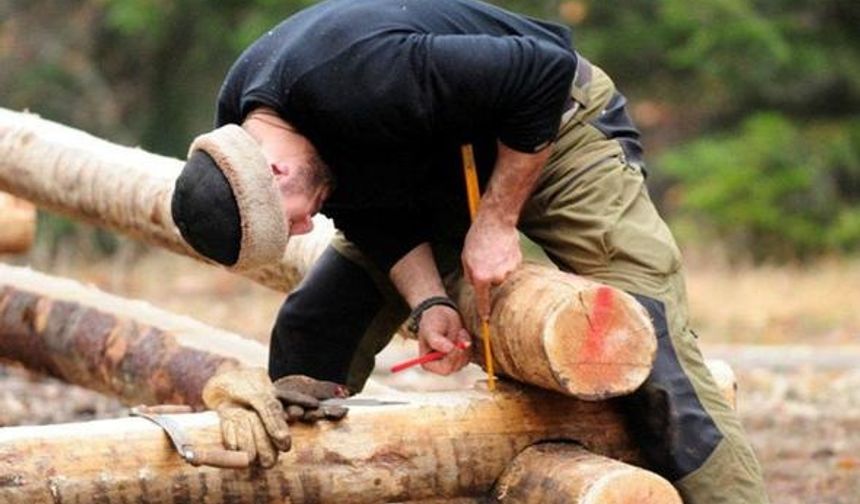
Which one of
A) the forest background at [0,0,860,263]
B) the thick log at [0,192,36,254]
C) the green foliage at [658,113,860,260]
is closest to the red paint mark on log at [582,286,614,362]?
the thick log at [0,192,36,254]

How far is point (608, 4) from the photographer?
13805mm

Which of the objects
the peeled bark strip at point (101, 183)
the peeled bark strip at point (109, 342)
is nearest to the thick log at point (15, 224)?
the peeled bark strip at point (109, 342)

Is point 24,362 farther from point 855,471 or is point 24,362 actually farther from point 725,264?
point 725,264

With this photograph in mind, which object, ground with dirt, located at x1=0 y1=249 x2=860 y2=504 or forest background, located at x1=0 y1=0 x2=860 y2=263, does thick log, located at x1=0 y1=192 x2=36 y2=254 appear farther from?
forest background, located at x1=0 y1=0 x2=860 y2=263

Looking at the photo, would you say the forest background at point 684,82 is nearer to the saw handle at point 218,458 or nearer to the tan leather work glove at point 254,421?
the tan leather work glove at point 254,421

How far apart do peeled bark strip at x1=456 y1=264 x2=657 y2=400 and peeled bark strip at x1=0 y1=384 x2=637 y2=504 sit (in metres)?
0.18

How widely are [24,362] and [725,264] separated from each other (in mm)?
7056

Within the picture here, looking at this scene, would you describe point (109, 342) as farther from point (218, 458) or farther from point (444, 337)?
point (218, 458)

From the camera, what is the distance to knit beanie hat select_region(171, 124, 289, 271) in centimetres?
417

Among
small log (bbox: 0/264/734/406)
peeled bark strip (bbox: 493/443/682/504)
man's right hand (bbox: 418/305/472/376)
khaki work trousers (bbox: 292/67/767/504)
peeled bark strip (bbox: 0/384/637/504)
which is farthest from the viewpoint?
small log (bbox: 0/264/734/406)

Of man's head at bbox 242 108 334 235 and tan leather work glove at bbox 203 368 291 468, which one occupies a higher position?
man's head at bbox 242 108 334 235

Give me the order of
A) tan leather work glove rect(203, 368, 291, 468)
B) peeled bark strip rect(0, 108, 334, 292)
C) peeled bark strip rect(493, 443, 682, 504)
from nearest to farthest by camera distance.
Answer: tan leather work glove rect(203, 368, 291, 468) → peeled bark strip rect(493, 443, 682, 504) → peeled bark strip rect(0, 108, 334, 292)

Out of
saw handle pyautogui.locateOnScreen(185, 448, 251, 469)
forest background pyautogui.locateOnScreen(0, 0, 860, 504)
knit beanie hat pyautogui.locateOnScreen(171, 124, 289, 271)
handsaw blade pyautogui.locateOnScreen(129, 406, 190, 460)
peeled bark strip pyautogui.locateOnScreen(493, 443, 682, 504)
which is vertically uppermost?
knit beanie hat pyautogui.locateOnScreen(171, 124, 289, 271)

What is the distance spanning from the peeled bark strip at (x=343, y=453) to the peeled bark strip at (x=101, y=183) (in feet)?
4.64
